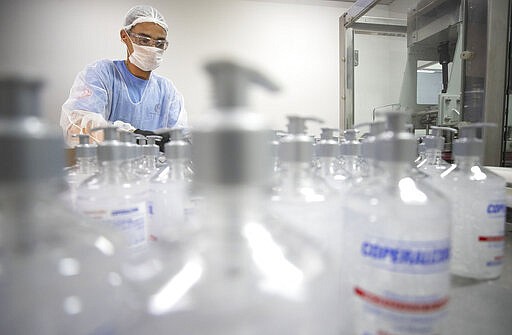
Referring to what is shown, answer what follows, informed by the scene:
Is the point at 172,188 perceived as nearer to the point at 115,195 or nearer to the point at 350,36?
the point at 115,195

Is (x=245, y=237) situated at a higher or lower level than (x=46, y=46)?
lower

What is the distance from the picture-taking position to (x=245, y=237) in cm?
26

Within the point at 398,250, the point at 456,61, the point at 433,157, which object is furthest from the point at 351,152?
the point at 456,61

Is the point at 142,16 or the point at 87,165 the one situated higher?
the point at 142,16

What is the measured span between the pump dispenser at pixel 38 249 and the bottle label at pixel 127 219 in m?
0.18

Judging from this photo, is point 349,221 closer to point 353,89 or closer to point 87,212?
point 87,212

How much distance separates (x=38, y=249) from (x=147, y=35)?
2426 mm

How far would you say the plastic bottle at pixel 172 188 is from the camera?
579 mm

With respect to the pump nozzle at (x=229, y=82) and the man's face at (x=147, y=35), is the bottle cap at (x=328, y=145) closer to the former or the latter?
the pump nozzle at (x=229, y=82)

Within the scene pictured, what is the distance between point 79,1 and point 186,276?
310cm

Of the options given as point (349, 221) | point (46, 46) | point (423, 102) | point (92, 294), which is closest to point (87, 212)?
point (92, 294)

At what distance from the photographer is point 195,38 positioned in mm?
2812

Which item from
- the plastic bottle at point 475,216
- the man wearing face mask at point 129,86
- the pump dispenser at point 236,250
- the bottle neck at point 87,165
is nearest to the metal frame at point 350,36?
the man wearing face mask at point 129,86

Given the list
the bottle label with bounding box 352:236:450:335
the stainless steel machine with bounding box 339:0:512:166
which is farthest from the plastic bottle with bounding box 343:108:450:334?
the stainless steel machine with bounding box 339:0:512:166
